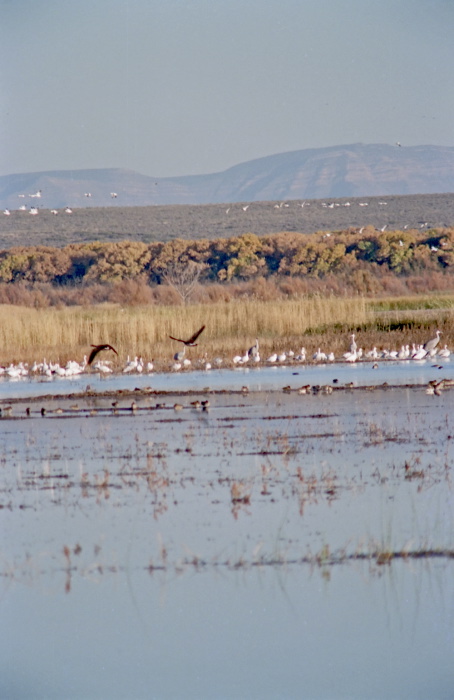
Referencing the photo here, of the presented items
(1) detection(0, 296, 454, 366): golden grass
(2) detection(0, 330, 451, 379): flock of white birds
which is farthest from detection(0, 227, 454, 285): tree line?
(2) detection(0, 330, 451, 379): flock of white birds

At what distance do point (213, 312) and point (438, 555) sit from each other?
21194 mm

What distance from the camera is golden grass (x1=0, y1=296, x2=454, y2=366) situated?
2498 centimetres

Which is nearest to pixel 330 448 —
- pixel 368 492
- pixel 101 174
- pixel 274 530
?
pixel 368 492

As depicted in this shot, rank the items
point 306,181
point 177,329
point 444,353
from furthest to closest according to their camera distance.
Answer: point 306,181 → point 177,329 → point 444,353

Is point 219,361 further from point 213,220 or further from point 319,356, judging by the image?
point 213,220

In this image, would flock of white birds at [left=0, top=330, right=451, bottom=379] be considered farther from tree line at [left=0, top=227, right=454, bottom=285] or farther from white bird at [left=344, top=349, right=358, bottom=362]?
tree line at [left=0, top=227, right=454, bottom=285]

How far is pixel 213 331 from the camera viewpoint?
90.5ft

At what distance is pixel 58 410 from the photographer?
15461 mm

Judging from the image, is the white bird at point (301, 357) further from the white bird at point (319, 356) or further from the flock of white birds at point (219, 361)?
the white bird at point (319, 356)

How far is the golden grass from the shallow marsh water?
12.5m

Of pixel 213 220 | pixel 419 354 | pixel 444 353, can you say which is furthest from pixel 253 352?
pixel 213 220

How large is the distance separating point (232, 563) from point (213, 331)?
20.2 metres

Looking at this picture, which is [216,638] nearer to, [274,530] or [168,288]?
[274,530]

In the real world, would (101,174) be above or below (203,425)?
above
